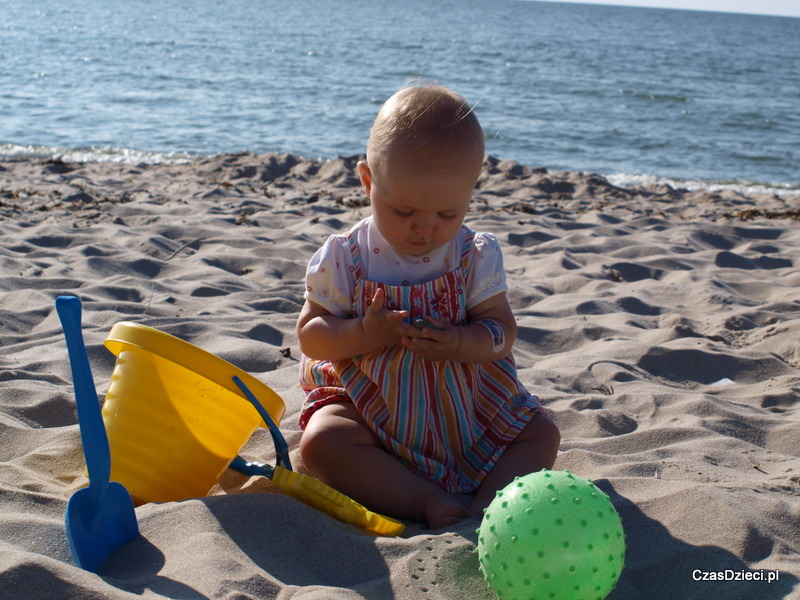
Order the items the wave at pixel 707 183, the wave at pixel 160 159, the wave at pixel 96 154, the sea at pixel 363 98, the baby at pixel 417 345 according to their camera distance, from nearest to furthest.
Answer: the baby at pixel 417 345 < the wave at pixel 707 183 < the wave at pixel 160 159 < the wave at pixel 96 154 < the sea at pixel 363 98

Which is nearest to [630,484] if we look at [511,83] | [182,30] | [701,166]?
[701,166]

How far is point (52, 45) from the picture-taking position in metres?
25.5

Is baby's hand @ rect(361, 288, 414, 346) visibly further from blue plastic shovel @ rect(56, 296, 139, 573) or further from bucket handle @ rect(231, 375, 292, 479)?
blue plastic shovel @ rect(56, 296, 139, 573)

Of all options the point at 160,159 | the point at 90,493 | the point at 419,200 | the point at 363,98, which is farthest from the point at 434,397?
the point at 363,98

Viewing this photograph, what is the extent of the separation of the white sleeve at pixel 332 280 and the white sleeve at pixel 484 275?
14.1 inches

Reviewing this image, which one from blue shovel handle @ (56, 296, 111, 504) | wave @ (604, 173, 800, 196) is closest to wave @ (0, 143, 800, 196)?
wave @ (604, 173, 800, 196)

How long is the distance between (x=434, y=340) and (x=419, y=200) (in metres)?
0.38

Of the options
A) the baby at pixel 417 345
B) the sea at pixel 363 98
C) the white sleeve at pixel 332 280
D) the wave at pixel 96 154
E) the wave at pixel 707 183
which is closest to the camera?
the baby at pixel 417 345

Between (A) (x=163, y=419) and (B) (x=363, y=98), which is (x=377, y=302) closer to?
(A) (x=163, y=419)

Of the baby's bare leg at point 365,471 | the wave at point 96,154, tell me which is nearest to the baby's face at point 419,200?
the baby's bare leg at point 365,471

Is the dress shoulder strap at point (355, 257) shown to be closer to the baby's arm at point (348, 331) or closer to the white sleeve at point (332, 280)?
the white sleeve at point (332, 280)

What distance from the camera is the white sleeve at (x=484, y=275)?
2.37m

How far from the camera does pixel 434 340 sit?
2137 millimetres

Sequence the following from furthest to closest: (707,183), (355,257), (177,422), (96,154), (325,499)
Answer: (96,154)
(707,183)
(355,257)
(177,422)
(325,499)
